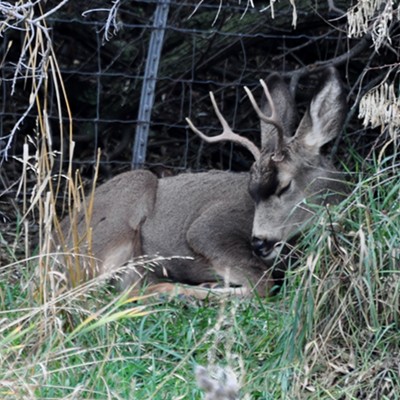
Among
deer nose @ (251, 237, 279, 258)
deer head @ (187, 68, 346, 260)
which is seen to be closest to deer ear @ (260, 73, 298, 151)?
deer head @ (187, 68, 346, 260)

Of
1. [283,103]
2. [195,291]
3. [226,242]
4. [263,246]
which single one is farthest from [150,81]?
[195,291]

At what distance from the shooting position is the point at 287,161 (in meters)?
7.70

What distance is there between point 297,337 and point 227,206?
10.1ft

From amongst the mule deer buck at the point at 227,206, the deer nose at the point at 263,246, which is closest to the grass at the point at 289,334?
the deer nose at the point at 263,246

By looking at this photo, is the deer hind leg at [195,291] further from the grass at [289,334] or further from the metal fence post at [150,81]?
the metal fence post at [150,81]

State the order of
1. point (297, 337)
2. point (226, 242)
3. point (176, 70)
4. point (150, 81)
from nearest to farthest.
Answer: point (297, 337) → point (226, 242) → point (150, 81) → point (176, 70)

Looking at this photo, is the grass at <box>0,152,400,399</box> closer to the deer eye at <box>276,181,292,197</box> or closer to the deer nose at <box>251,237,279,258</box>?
the deer nose at <box>251,237,279,258</box>

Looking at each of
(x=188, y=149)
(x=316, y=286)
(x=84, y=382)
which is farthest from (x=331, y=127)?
(x=84, y=382)

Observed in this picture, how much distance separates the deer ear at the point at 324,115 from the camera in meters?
7.82

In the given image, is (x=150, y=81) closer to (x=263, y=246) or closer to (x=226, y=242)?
(x=226, y=242)

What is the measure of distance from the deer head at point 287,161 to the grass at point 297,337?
1719 millimetres

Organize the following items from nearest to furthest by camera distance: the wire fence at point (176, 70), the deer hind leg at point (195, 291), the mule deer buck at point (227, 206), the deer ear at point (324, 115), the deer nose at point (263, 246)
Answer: the deer hind leg at point (195, 291), the deer nose at point (263, 246), the mule deer buck at point (227, 206), the deer ear at point (324, 115), the wire fence at point (176, 70)

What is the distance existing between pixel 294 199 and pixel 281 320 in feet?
6.88

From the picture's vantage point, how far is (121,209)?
26.9ft
